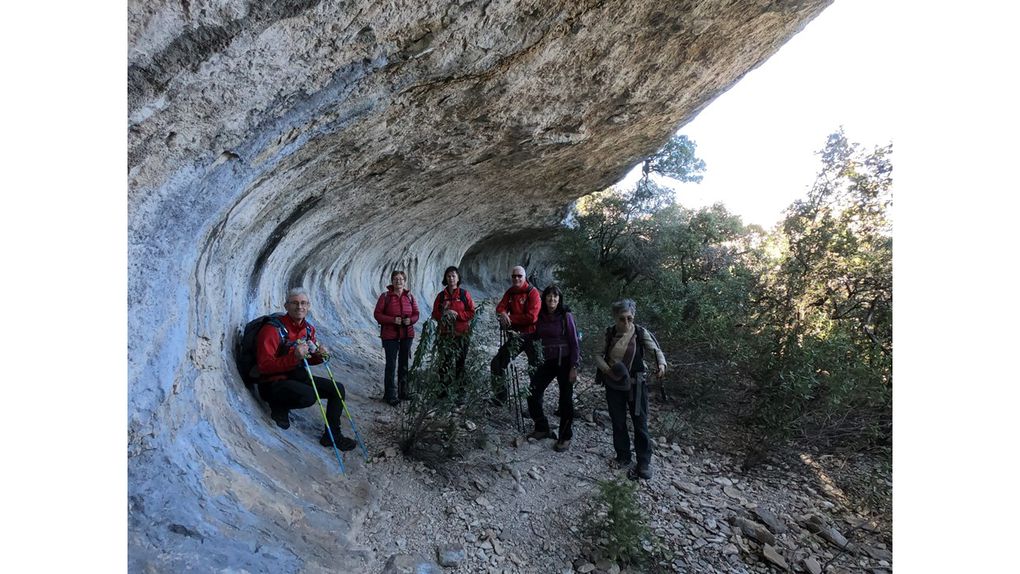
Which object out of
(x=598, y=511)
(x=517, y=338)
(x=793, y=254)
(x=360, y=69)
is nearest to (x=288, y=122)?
(x=360, y=69)

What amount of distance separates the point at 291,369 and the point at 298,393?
0.27m

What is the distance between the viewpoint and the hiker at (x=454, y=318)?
4.39 meters

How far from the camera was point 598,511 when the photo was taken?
3.84 meters

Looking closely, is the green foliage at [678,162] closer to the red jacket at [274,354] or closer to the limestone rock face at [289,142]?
the limestone rock face at [289,142]

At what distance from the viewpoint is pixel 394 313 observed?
5453 millimetres

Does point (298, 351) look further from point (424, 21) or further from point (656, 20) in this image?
point (656, 20)

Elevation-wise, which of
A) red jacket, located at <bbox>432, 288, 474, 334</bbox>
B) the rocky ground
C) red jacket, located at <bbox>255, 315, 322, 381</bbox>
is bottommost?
the rocky ground

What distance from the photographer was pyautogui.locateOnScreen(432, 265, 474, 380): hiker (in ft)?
14.4

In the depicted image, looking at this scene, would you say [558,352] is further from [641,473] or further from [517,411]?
[641,473]

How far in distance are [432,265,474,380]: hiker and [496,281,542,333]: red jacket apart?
1.40 feet

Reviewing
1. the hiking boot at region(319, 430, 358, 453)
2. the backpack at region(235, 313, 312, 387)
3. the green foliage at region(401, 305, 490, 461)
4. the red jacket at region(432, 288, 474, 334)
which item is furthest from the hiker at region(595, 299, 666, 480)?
the backpack at region(235, 313, 312, 387)

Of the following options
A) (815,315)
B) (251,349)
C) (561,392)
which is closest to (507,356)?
(561,392)

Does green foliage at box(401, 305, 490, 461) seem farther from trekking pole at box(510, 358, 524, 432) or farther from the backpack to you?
the backpack

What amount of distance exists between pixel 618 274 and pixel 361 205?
10037 mm
